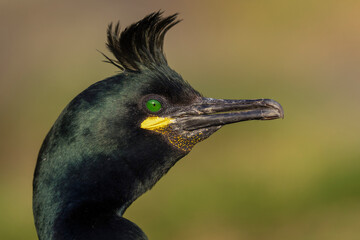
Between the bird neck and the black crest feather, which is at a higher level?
the black crest feather

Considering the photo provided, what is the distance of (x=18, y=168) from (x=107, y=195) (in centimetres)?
708

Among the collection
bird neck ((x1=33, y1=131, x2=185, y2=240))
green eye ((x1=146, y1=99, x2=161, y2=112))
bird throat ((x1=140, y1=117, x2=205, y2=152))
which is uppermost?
green eye ((x1=146, y1=99, x2=161, y2=112))

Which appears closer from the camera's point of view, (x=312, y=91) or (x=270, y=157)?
(x=270, y=157)

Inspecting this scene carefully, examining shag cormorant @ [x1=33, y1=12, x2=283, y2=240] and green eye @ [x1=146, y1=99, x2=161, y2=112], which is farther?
green eye @ [x1=146, y1=99, x2=161, y2=112]

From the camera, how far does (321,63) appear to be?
554 inches

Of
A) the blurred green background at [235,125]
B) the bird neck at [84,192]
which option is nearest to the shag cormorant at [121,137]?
the bird neck at [84,192]

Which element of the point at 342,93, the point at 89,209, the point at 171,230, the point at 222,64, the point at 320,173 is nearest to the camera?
the point at 89,209

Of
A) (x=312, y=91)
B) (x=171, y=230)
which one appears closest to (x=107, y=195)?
(x=171, y=230)

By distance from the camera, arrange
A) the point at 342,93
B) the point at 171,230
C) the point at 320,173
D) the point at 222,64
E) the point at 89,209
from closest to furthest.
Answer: the point at 89,209 → the point at 171,230 → the point at 320,173 → the point at 342,93 → the point at 222,64

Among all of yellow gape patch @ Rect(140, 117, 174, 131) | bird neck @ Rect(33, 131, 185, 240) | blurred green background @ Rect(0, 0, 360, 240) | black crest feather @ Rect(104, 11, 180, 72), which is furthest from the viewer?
blurred green background @ Rect(0, 0, 360, 240)

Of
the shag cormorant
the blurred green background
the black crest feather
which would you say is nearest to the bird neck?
the shag cormorant

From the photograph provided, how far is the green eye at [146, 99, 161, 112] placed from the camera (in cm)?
406

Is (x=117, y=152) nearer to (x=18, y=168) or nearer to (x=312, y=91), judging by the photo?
(x=18, y=168)

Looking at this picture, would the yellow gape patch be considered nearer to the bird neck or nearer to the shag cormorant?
the shag cormorant
